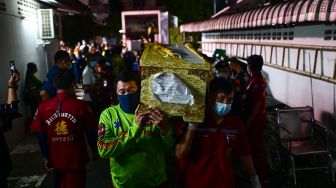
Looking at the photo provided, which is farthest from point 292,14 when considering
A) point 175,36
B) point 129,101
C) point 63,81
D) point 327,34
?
point 175,36

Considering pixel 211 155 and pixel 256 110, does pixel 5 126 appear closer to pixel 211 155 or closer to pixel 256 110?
pixel 211 155

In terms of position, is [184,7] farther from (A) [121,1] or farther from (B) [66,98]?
(B) [66,98]

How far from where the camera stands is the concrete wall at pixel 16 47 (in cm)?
843

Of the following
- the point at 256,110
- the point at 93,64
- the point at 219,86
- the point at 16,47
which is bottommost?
the point at 256,110

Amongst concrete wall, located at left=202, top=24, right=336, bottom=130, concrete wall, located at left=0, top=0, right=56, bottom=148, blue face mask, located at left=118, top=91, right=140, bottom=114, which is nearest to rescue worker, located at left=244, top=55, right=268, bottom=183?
concrete wall, located at left=202, top=24, right=336, bottom=130

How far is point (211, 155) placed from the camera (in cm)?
315

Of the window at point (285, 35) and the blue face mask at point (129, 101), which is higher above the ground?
the window at point (285, 35)

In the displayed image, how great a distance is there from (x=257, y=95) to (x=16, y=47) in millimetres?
6314

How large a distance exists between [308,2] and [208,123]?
148 inches

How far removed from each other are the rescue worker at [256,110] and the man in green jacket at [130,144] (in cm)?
275

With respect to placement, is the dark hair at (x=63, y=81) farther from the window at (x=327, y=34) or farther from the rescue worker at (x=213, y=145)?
the window at (x=327, y=34)

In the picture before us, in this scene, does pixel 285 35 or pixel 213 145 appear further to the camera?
pixel 285 35

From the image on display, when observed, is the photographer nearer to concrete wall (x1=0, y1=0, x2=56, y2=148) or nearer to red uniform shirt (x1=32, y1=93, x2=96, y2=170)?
red uniform shirt (x1=32, y1=93, x2=96, y2=170)

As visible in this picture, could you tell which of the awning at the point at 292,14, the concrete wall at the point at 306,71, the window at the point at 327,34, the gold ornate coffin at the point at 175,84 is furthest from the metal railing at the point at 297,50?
the gold ornate coffin at the point at 175,84
